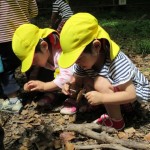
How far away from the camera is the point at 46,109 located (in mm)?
3137

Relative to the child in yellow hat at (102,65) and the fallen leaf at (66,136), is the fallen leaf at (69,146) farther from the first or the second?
the child in yellow hat at (102,65)

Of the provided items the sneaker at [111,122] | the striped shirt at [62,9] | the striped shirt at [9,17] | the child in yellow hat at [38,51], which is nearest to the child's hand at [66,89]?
the child in yellow hat at [38,51]

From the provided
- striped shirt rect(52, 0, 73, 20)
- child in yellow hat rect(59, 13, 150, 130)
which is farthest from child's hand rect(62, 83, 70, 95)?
striped shirt rect(52, 0, 73, 20)

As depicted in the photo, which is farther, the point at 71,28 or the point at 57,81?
the point at 57,81

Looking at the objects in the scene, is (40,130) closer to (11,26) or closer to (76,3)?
(11,26)

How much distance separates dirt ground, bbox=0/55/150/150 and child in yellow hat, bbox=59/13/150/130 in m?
0.15

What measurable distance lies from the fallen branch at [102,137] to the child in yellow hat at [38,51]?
1.45ft

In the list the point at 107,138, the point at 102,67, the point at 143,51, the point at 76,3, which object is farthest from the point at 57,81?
the point at 76,3

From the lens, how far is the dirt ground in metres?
2.41

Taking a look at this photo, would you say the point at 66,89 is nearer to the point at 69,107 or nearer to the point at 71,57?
the point at 69,107

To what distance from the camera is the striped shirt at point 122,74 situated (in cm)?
249

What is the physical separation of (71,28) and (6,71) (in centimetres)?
116

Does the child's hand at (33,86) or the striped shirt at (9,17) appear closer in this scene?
the child's hand at (33,86)

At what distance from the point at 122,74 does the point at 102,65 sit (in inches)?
6.9
